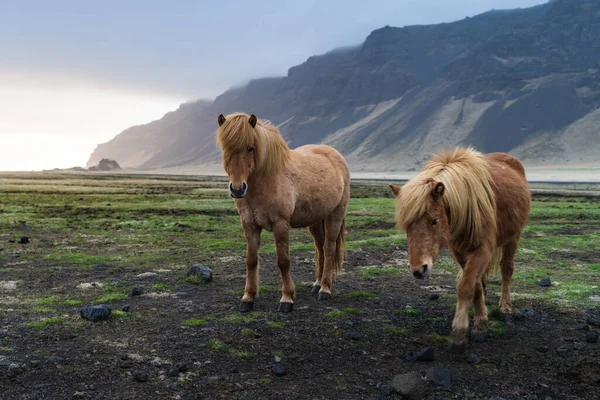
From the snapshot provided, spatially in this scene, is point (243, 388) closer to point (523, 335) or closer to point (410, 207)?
point (410, 207)

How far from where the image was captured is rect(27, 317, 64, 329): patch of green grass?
7.73 metres

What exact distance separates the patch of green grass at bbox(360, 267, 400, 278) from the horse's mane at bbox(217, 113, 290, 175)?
436 centimetres

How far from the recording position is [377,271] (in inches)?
494

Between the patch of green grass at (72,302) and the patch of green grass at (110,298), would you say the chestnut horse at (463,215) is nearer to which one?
the patch of green grass at (110,298)

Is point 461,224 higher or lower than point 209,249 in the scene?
higher

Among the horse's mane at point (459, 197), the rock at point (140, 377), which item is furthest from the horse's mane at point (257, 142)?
the rock at point (140, 377)

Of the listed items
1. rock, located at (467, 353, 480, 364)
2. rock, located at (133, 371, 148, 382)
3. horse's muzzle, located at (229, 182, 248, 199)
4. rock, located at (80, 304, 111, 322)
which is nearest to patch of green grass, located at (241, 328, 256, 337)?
rock, located at (133, 371, 148, 382)

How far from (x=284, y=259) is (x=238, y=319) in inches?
54.0

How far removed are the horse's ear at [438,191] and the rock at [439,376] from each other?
221 cm

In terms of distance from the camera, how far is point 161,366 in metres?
6.38

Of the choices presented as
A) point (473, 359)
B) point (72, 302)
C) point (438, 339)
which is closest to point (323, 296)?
point (438, 339)

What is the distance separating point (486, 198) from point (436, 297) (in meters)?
3.18

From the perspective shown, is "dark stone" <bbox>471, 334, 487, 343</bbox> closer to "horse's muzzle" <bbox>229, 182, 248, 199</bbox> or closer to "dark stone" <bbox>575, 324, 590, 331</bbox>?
"dark stone" <bbox>575, 324, 590, 331</bbox>

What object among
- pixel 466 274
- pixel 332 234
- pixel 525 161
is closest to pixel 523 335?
pixel 466 274
